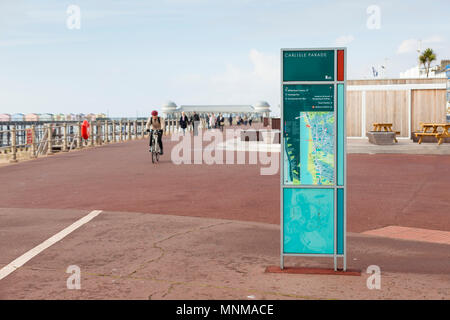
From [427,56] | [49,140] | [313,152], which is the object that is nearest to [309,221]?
[313,152]

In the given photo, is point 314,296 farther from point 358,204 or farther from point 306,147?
point 358,204

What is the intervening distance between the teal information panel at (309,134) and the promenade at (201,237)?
103 cm

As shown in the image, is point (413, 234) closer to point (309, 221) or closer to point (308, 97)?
point (309, 221)

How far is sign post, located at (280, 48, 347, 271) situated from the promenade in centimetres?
43

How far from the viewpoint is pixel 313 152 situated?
19.5 ft

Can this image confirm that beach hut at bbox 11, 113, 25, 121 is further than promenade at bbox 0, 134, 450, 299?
Yes

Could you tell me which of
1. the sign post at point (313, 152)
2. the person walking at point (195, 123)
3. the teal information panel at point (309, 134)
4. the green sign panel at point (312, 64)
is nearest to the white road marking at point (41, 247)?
the sign post at point (313, 152)

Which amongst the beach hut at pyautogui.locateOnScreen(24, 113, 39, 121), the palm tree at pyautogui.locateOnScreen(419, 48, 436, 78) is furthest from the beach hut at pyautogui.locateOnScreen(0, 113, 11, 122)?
the palm tree at pyautogui.locateOnScreen(419, 48, 436, 78)

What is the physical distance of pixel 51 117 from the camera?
170 meters

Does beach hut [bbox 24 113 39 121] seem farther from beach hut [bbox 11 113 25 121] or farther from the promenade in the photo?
the promenade

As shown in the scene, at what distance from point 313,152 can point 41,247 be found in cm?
360

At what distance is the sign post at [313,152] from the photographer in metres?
5.86

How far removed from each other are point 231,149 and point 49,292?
20823 millimetres

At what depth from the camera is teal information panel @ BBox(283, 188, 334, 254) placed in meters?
5.98
